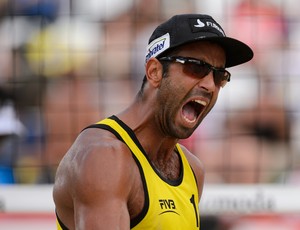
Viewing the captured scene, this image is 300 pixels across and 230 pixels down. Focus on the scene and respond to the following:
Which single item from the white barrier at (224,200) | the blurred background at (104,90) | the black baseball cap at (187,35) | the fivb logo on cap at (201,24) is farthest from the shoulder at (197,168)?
the blurred background at (104,90)

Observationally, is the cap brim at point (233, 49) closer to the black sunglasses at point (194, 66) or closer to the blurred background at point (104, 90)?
the black sunglasses at point (194, 66)

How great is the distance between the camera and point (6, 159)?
24.0 feet

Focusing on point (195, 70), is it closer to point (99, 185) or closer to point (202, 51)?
point (202, 51)

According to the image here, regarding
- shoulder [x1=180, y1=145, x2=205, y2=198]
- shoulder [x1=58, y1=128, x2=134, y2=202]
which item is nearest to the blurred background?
shoulder [x1=180, y1=145, x2=205, y2=198]

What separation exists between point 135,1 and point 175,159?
11.9 ft

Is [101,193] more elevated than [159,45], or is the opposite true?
[159,45]

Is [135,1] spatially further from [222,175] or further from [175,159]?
[175,159]

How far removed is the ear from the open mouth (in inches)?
5.8

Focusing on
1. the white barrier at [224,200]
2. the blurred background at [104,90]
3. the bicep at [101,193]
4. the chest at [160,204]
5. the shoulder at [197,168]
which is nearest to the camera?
the bicep at [101,193]

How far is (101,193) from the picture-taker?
327cm

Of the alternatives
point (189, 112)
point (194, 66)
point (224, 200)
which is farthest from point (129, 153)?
point (224, 200)

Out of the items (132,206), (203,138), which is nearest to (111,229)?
(132,206)

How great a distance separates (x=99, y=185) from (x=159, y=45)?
0.65m

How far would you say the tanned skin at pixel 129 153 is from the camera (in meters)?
3.28
